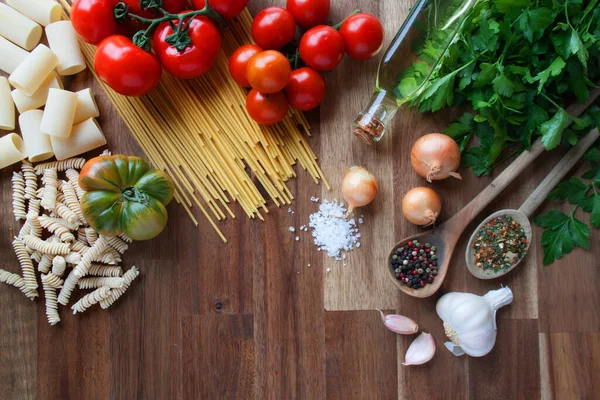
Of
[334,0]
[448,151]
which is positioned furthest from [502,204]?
[334,0]

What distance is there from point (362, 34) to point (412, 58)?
17 centimetres

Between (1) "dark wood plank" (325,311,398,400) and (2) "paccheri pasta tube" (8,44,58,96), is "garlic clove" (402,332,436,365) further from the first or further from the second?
(2) "paccheri pasta tube" (8,44,58,96)

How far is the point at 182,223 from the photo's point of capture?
5.03 ft

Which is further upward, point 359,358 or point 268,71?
point 268,71

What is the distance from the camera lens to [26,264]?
1.49 m

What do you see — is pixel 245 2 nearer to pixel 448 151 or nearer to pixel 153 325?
pixel 448 151

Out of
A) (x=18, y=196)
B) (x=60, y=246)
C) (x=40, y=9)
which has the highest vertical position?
(x=40, y=9)

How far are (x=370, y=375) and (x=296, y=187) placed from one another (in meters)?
0.62

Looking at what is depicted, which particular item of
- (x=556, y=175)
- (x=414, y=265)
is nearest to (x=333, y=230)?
(x=414, y=265)

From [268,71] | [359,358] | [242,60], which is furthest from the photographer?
[359,358]

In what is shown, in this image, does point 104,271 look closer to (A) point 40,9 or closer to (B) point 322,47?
(A) point 40,9

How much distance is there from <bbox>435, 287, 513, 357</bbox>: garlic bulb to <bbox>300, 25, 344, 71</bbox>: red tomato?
2.56ft

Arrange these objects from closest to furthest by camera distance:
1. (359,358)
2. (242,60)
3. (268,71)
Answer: (268,71) < (242,60) < (359,358)

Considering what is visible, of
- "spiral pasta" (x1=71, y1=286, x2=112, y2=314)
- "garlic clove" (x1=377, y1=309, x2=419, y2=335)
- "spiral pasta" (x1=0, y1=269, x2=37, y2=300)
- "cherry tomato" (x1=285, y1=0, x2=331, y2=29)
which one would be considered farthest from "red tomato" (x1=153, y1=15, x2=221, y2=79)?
"garlic clove" (x1=377, y1=309, x2=419, y2=335)
